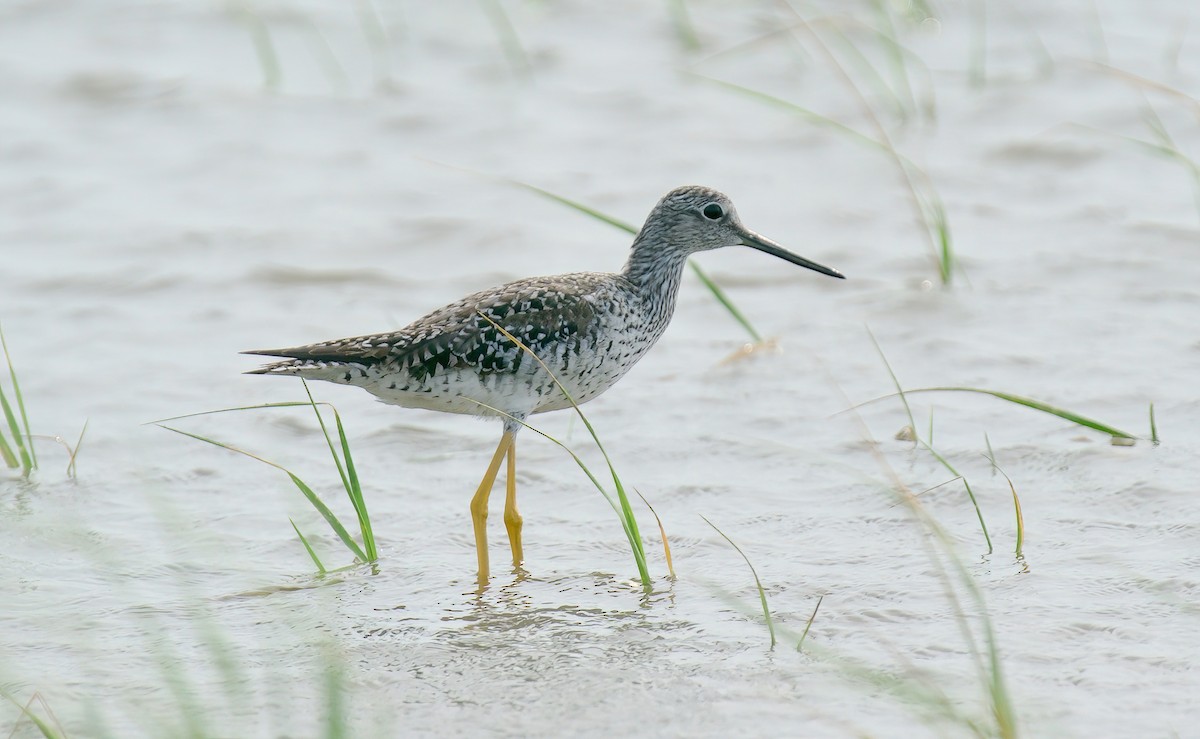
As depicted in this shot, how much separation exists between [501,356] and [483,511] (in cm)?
66

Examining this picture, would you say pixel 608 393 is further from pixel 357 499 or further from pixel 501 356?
pixel 357 499

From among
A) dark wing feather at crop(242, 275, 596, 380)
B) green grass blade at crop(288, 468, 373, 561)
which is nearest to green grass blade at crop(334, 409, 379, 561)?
green grass blade at crop(288, 468, 373, 561)

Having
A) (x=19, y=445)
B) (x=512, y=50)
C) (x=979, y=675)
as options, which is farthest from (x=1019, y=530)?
(x=512, y=50)

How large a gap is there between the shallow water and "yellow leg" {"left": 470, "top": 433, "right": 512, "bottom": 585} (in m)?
0.12

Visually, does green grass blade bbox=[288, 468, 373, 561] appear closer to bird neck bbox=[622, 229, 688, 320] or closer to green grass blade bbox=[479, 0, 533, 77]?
bird neck bbox=[622, 229, 688, 320]

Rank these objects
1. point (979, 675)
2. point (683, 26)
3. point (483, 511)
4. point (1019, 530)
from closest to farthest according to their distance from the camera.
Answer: point (979, 675), point (1019, 530), point (483, 511), point (683, 26)

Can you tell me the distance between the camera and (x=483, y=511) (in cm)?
638

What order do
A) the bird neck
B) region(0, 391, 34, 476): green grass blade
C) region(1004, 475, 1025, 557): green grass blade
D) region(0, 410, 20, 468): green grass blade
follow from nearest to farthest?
region(1004, 475, 1025, 557): green grass blade < region(0, 391, 34, 476): green grass blade < region(0, 410, 20, 468): green grass blade < the bird neck

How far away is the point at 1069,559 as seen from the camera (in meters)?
6.03

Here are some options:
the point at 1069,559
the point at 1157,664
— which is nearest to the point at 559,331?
the point at 1069,559

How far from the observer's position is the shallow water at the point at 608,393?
5242 mm

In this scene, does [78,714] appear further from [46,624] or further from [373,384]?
[373,384]

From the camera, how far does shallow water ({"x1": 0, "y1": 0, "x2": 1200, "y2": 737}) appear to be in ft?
17.2

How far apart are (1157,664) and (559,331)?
2.58 m
